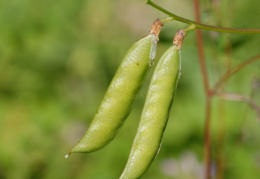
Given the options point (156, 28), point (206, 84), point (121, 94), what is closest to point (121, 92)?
point (121, 94)

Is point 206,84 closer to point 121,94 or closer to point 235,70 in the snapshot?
point 235,70

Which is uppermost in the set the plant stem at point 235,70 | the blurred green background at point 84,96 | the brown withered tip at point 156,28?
the brown withered tip at point 156,28

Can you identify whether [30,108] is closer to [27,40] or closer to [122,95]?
[27,40]

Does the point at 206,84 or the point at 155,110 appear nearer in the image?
the point at 155,110

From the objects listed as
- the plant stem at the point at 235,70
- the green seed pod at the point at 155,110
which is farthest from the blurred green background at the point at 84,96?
the green seed pod at the point at 155,110

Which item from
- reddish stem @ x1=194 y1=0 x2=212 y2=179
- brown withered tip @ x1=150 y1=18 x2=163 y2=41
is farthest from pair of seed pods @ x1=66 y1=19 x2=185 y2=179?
reddish stem @ x1=194 y1=0 x2=212 y2=179

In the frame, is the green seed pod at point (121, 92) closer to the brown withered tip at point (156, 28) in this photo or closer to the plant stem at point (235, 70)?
the brown withered tip at point (156, 28)
